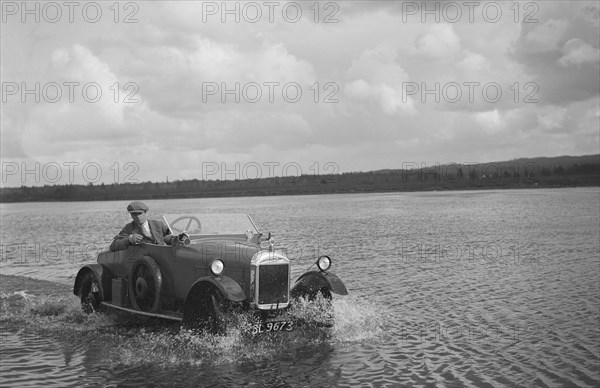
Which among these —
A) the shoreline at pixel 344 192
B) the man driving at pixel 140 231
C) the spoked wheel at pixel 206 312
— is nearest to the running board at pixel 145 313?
the spoked wheel at pixel 206 312

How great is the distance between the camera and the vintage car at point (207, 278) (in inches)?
388

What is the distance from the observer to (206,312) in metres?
9.82

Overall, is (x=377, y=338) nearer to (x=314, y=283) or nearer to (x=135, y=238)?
(x=314, y=283)

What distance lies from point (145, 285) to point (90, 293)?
→ 2.28 meters

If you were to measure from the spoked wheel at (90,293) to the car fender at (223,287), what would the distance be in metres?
3.31

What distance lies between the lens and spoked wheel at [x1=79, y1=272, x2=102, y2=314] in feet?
41.1

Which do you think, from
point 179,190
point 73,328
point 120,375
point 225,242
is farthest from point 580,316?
point 179,190

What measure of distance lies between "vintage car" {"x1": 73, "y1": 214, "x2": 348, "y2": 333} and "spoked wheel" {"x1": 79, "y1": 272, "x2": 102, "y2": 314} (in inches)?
0.9

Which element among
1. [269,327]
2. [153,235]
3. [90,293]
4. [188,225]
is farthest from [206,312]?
[90,293]

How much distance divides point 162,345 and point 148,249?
187cm

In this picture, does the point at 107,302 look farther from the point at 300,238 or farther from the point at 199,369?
the point at 300,238

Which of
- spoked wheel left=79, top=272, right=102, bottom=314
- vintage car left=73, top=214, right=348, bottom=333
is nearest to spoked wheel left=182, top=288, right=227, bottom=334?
vintage car left=73, top=214, right=348, bottom=333

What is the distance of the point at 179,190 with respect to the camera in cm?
13038

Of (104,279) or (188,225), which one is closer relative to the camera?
(188,225)
